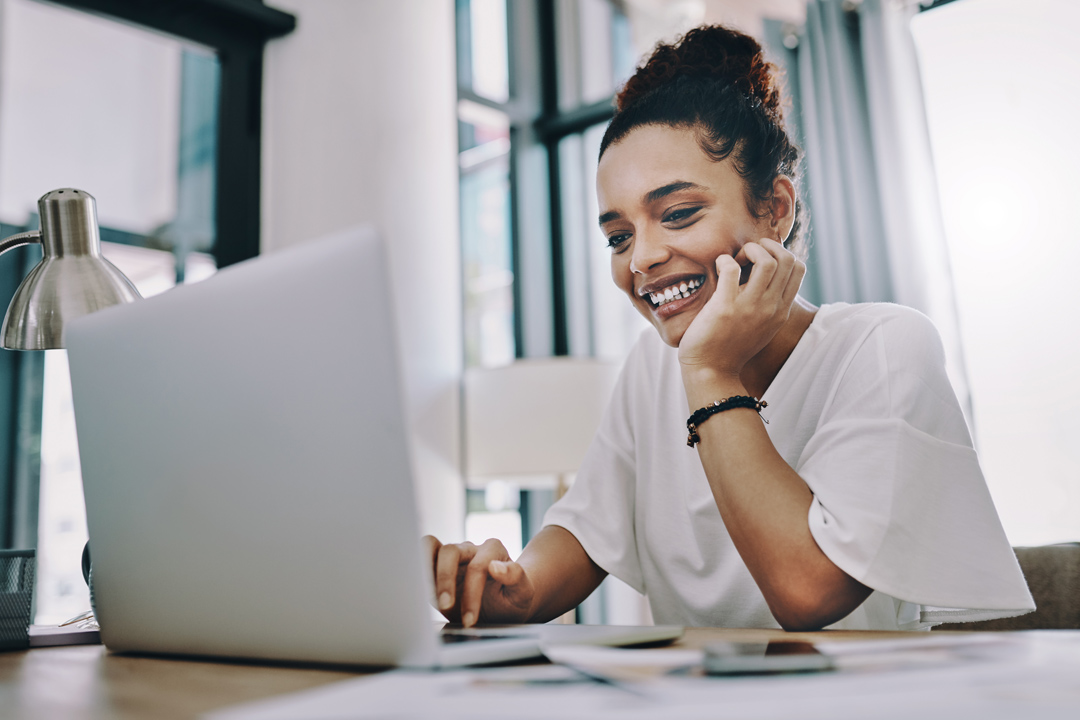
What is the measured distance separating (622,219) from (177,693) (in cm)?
86

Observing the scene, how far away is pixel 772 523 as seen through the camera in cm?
78

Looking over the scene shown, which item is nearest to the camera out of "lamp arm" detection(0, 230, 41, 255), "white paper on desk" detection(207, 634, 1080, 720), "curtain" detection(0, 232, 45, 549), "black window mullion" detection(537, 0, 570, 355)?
"white paper on desk" detection(207, 634, 1080, 720)

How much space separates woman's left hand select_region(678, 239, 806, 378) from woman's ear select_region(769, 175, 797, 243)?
0.55 ft

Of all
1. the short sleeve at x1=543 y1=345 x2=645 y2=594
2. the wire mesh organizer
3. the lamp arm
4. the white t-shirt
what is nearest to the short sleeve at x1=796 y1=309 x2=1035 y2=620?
the white t-shirt

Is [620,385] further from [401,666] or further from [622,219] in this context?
[401,666]

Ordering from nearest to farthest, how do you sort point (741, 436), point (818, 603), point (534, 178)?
point (818, 603) → point (741, 436) → point (534, 178)

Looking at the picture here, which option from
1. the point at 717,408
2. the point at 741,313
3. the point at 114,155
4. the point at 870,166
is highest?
the point at 114,155

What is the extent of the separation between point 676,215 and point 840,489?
1.58 ft

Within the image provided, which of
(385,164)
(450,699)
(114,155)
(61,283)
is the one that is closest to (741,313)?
(450,699)

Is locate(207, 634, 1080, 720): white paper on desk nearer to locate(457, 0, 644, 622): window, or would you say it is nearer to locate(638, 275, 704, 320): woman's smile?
locate(638, 275, 704, 320): woman's smile

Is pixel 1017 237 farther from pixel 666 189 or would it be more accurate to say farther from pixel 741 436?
pixel 741 436

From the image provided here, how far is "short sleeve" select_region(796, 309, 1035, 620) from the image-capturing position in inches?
29.1

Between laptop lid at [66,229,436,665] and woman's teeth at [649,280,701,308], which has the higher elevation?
woman's teeth at [649,280,701,308]

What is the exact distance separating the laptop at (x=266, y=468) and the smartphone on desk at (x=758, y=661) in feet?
0.32
